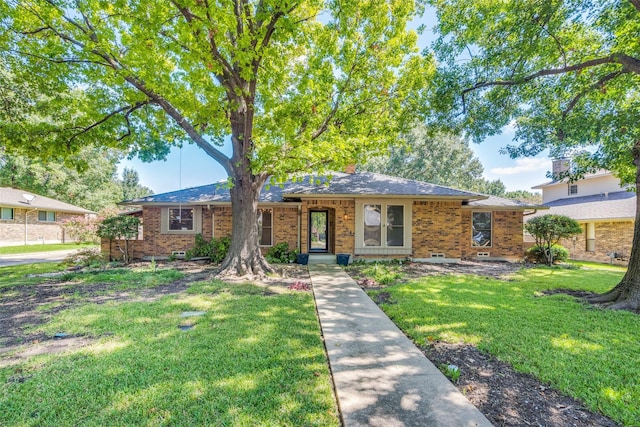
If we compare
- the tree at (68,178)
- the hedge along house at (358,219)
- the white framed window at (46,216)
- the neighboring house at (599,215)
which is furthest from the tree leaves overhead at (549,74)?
the white framed window at (46,216)

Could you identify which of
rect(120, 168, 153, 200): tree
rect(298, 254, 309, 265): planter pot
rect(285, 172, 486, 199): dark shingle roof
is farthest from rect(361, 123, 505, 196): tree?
rect(120, 168, 153, 200): tree

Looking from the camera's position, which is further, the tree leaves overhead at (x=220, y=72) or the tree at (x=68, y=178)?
the tree at (x=68, y=178)

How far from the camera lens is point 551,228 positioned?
37.8 feet

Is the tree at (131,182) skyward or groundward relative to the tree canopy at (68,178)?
skyward

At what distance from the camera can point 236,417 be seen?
2430 mm

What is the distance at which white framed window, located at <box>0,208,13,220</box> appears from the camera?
20119 mm

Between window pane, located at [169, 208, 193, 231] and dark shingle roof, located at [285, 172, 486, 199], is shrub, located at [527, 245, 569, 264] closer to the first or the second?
dark shingle roof, located at [285, 172, 486, 199]

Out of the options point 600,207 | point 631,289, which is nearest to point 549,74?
point 631,289

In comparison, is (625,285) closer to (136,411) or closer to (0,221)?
(136,411)

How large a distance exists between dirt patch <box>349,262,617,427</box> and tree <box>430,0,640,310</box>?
4.64 metres

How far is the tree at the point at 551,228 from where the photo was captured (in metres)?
11.4

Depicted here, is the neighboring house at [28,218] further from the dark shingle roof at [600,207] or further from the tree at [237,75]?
the dark shingle roof at [600,207]

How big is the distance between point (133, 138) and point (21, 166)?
76.1 feet

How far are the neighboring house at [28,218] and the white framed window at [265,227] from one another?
16.0 metres
